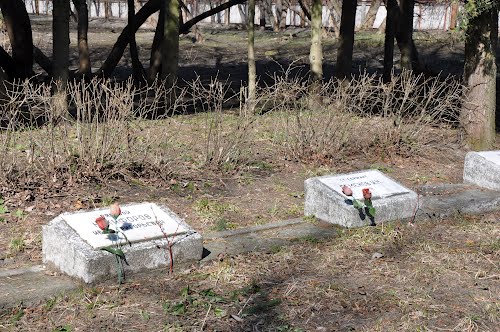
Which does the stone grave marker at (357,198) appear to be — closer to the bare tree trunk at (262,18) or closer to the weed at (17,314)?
the weed at (17,314)

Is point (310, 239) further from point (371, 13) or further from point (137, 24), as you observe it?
point (371, 13)

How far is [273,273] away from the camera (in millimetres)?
5617

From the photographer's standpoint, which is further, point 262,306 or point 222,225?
point 222,225

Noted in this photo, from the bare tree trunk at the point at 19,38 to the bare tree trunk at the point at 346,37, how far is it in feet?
18.5

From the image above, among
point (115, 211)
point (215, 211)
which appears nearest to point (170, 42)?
point (215, 211)

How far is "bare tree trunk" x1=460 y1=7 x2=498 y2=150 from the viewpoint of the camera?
9.97 meters

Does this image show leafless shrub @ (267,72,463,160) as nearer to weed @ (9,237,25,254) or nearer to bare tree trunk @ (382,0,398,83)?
weed @ (9,237,25,254)

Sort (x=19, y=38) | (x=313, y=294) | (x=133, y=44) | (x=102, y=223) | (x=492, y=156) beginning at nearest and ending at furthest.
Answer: (x=313, y=294) → (x=102, y=223) → (x=492, y=156) → (x=19, y=38) → (x=133, y=44)

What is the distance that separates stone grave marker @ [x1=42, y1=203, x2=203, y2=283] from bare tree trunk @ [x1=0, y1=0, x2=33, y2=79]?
9158 mm

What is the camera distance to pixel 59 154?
759 centimetres

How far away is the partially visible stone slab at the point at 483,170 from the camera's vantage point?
26.5ft

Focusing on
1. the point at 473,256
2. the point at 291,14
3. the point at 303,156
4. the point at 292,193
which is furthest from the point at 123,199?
the point at 291,14

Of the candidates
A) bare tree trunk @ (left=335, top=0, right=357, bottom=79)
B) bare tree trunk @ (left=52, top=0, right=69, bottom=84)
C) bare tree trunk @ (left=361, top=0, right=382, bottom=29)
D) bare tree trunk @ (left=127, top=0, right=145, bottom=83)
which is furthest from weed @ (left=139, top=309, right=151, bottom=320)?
bare tree trunk @ (left=361, top=0, right=382, bottom=29)

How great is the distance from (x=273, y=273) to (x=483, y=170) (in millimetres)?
3520
